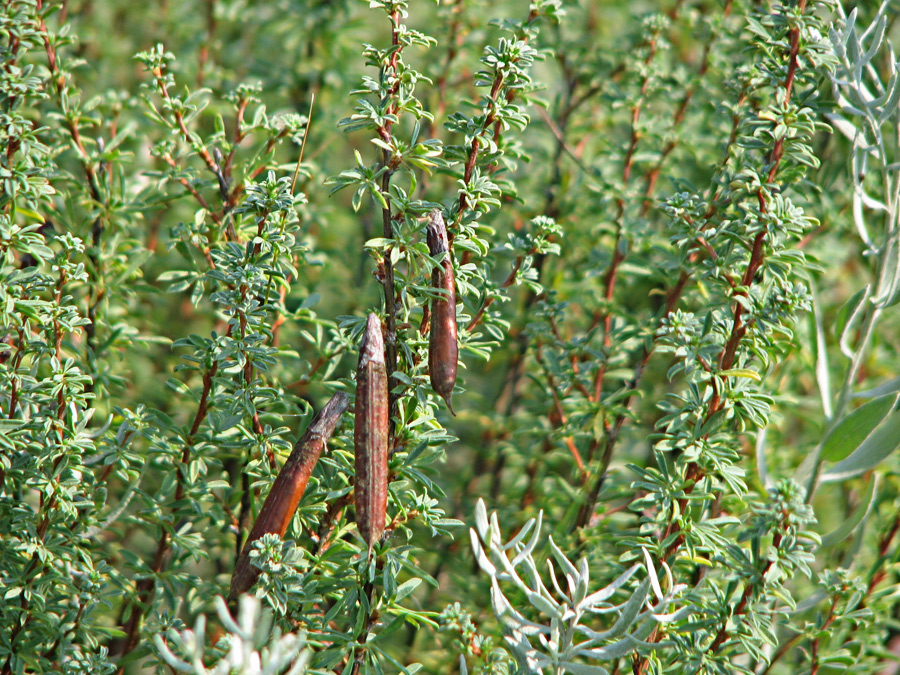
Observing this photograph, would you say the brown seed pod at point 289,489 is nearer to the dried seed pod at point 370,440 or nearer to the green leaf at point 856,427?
the dried seed pod at point 370,440

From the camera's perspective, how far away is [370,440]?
2.38 ft

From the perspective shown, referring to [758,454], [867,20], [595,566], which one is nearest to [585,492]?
[595,566]

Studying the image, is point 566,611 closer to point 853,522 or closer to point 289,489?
point 289,489

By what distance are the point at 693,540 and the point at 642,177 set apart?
0.81 meters

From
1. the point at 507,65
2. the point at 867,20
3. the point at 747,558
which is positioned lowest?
the point at 747,558

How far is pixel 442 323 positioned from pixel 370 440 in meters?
0.14

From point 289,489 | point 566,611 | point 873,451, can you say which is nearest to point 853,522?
point 873,451

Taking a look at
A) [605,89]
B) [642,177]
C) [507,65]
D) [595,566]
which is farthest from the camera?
[642,177]

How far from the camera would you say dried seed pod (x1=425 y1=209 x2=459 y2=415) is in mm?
754

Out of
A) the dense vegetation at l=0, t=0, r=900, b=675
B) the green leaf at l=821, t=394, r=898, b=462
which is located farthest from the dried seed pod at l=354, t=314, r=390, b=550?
the green leaf at l=821, t=394, r=898, b=462

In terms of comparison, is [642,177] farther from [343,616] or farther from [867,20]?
[343,616]

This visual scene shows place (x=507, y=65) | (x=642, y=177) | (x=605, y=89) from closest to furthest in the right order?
(x=507, y=65) → (x=605, y=89) → (x=642, y=177)

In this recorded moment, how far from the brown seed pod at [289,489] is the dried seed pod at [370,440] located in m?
0.06

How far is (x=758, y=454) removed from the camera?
1067mm
